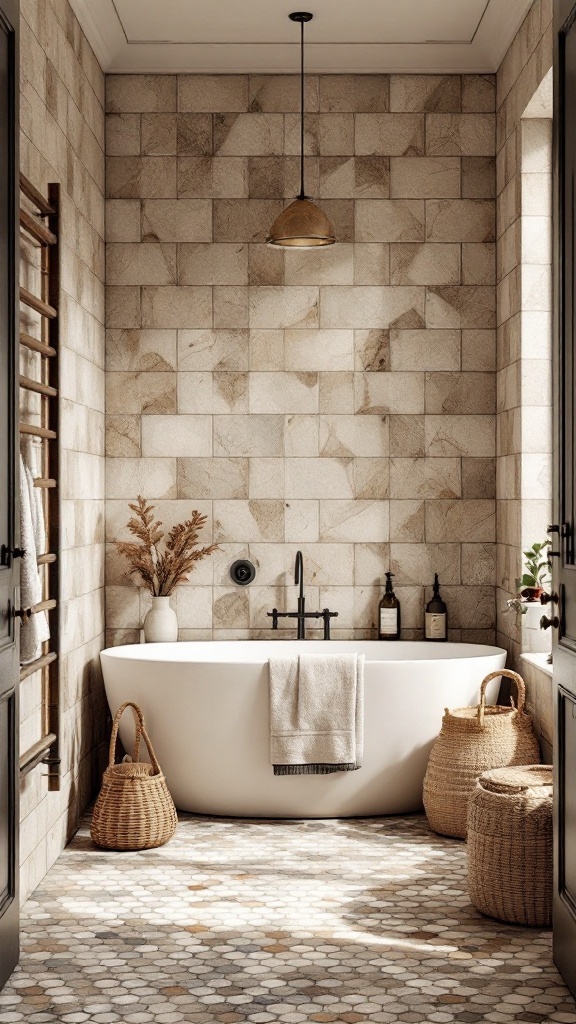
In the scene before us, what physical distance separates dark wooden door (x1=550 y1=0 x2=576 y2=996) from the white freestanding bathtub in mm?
1447

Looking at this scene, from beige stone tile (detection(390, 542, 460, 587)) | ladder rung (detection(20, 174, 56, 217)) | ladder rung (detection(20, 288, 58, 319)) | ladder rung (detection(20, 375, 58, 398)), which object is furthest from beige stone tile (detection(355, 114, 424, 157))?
ladder rung (detection(20, 375, 58, 398))

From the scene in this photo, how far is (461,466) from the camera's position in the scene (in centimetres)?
522

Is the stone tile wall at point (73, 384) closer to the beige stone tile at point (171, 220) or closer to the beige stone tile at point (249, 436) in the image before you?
the beige stone tile at point (171, 220)

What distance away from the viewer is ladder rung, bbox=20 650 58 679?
332cm

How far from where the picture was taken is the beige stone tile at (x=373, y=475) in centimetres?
523

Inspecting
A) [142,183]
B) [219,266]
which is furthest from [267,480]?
[142,183]

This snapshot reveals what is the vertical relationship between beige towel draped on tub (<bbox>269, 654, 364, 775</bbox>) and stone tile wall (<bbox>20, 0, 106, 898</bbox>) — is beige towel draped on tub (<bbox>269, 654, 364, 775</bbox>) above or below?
below

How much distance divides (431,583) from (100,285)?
6.62 feet

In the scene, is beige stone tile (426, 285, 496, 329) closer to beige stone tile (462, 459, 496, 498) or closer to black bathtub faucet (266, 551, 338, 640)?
beige stone tile (462, 459, 496, 498)

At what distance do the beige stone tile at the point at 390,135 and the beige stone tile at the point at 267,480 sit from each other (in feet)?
4.88

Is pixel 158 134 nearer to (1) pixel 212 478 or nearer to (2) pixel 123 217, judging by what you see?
(2) pixel 123 217

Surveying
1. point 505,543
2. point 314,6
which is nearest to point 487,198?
point 314,6

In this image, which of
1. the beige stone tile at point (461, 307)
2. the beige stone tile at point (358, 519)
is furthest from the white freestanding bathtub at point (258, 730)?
the beige stone tile at point (461, 307)

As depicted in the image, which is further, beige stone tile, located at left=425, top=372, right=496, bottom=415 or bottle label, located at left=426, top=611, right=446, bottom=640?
beige stone tile, located at left=425, top=372, right=496, bottom=415
